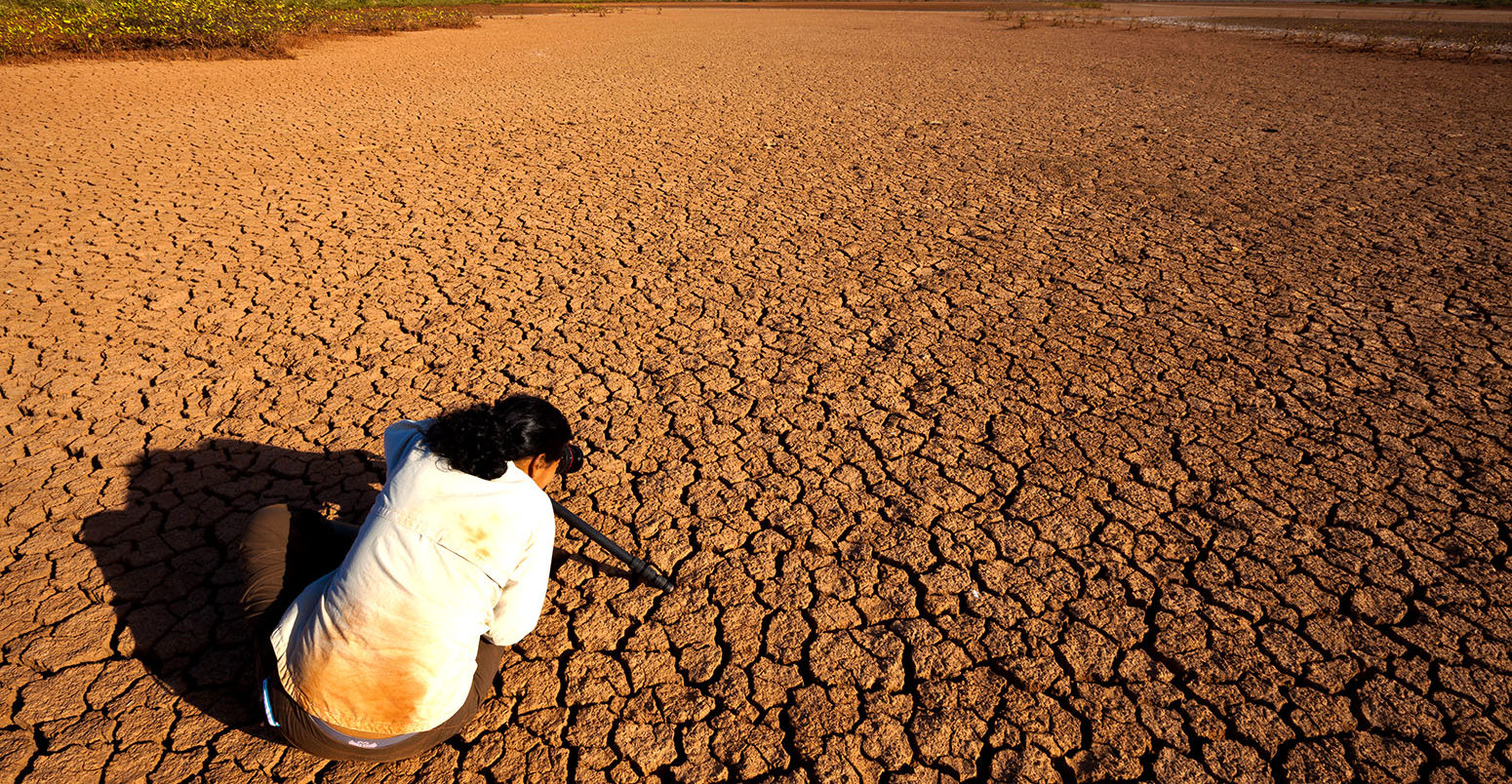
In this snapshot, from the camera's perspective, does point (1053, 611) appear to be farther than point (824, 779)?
Yes

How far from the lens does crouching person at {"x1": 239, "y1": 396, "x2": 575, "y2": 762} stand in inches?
73.2

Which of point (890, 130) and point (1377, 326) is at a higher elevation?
point (890, 130)

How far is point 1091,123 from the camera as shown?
871cm

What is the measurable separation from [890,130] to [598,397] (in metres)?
6.02

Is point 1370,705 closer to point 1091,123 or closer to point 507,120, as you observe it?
point 1091,123

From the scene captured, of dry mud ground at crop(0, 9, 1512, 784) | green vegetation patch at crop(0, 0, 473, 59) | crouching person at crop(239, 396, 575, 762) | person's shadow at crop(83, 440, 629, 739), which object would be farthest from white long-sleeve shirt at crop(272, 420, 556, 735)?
green vegetation patch at crop(0, 0, 473, 59)

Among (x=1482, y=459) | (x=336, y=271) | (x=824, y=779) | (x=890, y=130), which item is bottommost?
(x=824, y=779)

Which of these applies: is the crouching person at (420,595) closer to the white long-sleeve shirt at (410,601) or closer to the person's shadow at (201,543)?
the white long-sleeve shirt at (410,601)

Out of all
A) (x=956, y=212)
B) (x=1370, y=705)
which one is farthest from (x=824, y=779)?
(x=956, y=212)

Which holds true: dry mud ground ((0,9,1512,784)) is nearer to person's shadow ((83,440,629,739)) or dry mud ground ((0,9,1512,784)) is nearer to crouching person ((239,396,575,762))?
person's shadow ((83,440,629,739))

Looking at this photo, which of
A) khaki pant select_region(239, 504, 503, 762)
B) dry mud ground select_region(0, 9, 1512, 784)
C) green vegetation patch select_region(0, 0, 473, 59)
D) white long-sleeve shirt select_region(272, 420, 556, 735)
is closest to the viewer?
white long-sleeve shirt select_region(272, 420, 556, 735)

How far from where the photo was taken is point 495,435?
1.89m

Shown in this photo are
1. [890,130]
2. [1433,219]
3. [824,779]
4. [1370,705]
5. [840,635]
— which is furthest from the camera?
[890,130]

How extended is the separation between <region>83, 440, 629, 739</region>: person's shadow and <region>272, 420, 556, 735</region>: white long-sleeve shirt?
608mm
